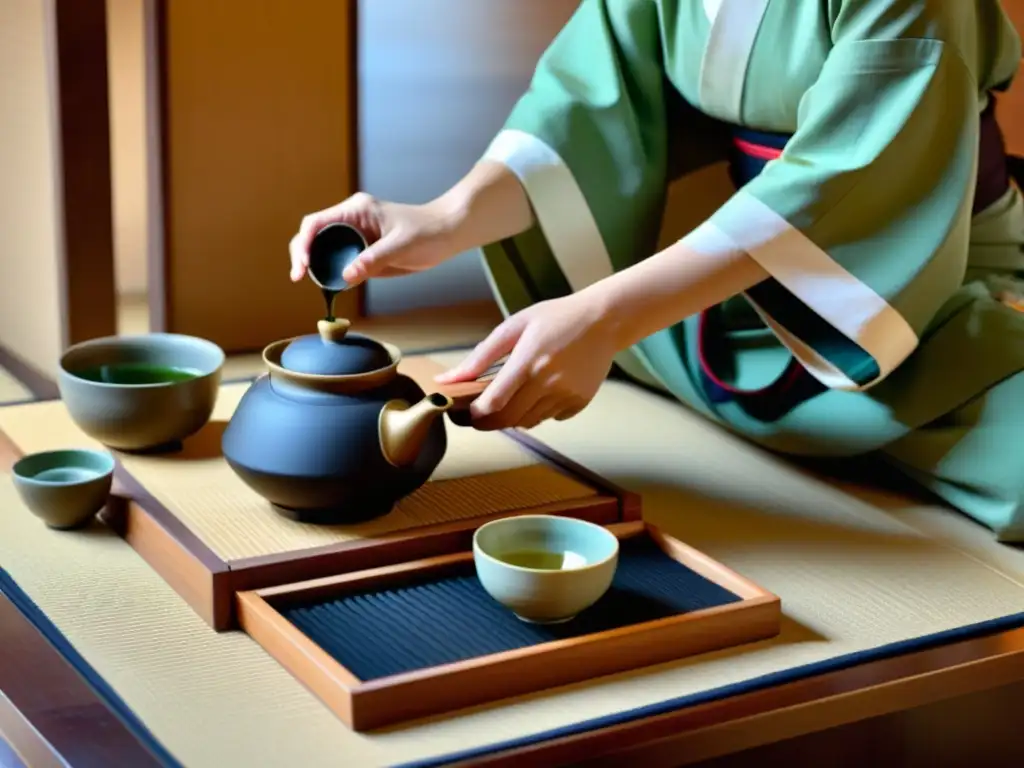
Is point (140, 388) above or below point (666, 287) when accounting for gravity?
below

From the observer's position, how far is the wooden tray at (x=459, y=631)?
1539 mm

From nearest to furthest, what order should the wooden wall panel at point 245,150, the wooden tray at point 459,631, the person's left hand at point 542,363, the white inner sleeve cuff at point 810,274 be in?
the wooden tray at point 459,631
the person's left hand at point 542,363
the white inner sleeve cuff at point 810,274
the wooden wall panel at point 245,150

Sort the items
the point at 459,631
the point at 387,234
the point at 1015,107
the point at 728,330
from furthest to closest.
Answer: the point at 1015,107 → the point at 728,330 → the point at 387,234 → the point at 459,631

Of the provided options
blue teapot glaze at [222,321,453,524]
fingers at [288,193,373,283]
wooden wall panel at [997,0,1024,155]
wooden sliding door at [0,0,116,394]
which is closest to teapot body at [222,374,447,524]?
blue teapot glaze at [222,321,453,524]

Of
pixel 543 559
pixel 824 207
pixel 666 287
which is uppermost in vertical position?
pixel 824 207

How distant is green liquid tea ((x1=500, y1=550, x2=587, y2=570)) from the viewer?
67.2 inches

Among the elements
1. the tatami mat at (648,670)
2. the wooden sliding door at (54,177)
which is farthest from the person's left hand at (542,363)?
the wooden sliding door at (54,177)

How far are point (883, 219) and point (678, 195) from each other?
981mm

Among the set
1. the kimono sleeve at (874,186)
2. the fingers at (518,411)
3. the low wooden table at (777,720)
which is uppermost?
the kimono sleeve at (874,186)

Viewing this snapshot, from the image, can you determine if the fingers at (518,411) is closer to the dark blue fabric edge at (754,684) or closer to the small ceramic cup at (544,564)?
the small ceramic cup at (544,564)

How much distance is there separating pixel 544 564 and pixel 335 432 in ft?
0.99

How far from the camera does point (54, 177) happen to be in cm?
275

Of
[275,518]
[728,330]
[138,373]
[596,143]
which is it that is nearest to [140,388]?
[138,373]

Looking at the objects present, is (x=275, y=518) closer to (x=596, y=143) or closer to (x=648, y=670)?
(x=648, y=670)
